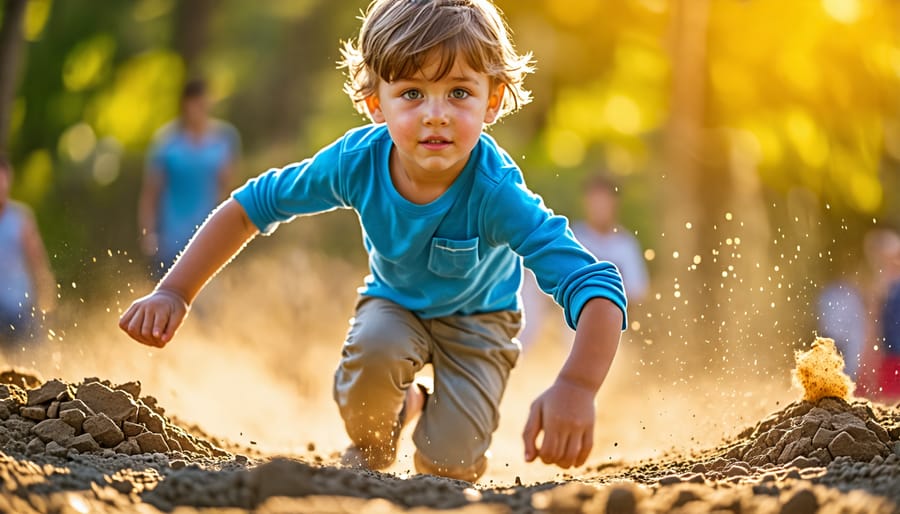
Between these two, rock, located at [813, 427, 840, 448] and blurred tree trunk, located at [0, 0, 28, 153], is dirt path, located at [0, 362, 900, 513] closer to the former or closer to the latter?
rock, located at [813, 427, 840, 448]

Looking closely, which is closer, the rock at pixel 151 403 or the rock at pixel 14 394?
Result: the rock at pixel 14 394

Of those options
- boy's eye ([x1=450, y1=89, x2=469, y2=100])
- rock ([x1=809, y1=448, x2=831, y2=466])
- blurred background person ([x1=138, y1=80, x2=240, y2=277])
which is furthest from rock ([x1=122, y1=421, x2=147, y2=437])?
blurred background person ([x1=138, y1=80, x2=240, y2=277])

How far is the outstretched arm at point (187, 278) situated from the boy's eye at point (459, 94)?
90 cm

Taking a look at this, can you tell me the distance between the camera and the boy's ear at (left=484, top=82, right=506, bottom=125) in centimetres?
397

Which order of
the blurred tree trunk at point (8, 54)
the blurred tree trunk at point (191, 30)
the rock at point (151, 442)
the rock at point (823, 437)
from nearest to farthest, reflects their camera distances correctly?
the rock at point (823, 437), the rock at point (151, 442), the blurred tree trunk at point (8, 54), the blurred tree trunk at point (191, 30)

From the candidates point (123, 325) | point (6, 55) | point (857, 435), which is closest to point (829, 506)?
point (857, 435)

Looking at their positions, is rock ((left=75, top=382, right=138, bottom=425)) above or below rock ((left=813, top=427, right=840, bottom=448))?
below

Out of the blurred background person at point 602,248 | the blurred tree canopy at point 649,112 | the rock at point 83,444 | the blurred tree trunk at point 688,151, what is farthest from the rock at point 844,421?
the blurred tree trunk at point 688,151

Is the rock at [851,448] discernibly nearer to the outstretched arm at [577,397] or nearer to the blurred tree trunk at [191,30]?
the outstretched arm at [577,397]

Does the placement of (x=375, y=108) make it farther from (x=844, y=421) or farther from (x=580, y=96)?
(x=580, y=96)

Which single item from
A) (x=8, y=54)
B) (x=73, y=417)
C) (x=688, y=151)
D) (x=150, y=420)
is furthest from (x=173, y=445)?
(x=688, y=151)

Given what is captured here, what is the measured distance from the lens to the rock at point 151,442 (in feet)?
12.0

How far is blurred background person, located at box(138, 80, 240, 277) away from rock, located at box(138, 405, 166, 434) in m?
5.39

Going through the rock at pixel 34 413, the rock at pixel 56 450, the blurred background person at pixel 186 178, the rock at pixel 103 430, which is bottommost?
the rock at pixel 56 450
